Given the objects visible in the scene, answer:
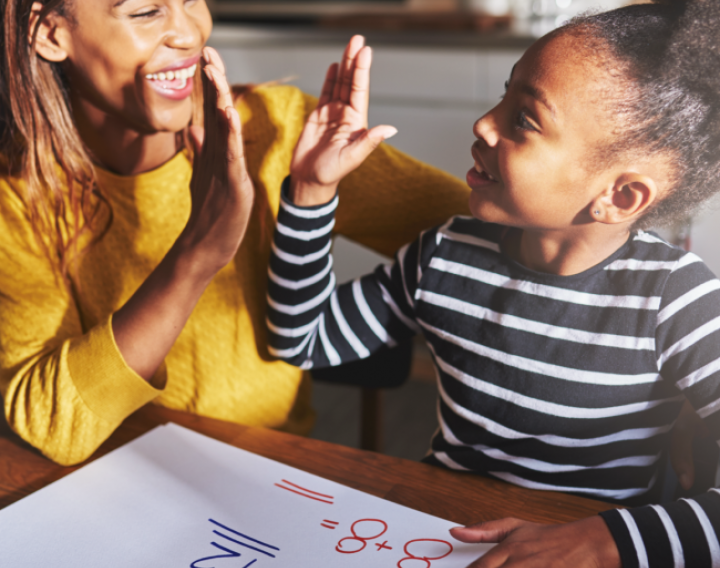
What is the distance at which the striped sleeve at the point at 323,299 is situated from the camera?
737 mm

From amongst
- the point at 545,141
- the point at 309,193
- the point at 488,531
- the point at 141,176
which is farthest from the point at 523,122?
the point at 141,176

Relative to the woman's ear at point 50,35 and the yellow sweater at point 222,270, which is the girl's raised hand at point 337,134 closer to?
the yellow sweater at point 222,270

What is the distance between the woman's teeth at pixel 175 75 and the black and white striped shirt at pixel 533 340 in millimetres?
193

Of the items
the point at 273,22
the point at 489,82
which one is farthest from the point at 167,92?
the point at 273,22

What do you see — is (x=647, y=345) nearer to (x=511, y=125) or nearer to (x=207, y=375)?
(x=511, y=125)

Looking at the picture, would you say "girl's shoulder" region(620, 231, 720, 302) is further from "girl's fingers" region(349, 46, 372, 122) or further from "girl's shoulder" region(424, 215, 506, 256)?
"girl's fingers" region(349, 46, 372, 122)

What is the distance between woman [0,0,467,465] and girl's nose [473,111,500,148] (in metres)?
0.19

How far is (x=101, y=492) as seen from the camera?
591 millimetres

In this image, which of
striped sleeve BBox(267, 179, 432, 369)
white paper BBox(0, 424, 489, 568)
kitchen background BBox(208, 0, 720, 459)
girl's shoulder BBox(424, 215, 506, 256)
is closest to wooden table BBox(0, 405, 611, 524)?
white paper BBox(0, 424, 489, 568)

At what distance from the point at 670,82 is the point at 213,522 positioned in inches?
20.9

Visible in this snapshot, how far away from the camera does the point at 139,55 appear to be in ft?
2.31

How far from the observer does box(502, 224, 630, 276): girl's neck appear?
630mm

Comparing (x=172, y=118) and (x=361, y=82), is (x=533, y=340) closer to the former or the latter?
(x=361, y=82)

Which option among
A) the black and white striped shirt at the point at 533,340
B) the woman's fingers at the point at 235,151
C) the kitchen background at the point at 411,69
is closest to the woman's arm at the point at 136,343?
the woman's fingers at the point at 235,151
